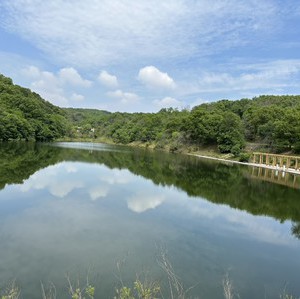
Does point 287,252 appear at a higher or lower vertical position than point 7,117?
lower

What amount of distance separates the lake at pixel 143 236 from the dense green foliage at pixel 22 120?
150ft

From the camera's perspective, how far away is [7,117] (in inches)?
2516

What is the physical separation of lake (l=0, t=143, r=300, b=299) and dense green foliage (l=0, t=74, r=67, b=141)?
4583 centimetres

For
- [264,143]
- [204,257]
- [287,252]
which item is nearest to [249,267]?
[204,257]

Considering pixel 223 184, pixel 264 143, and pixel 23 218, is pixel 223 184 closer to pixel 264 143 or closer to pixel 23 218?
pixel 23 218

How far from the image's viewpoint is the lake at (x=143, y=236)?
8.05 meters

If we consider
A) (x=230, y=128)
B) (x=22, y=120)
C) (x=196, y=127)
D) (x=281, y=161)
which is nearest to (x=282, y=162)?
(x=281, y=161)

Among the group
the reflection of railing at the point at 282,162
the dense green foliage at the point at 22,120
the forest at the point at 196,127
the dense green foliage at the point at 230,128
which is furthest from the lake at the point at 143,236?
the dense green foliage at the point at 22,120

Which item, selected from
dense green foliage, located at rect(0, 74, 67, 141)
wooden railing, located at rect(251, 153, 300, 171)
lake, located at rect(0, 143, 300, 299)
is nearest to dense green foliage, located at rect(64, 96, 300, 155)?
wooden railing, located at rect(251, 153, 300, 171)

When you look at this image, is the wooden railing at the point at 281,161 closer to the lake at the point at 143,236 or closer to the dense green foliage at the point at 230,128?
the dense green foliage at the point at 230,128

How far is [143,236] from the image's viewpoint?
37.7ft

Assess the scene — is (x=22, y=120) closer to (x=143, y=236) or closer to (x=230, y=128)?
A: (x=230, y=128)

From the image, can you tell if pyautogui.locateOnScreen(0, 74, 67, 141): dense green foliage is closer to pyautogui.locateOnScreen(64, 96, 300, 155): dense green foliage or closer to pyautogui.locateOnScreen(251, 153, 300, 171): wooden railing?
pyautogui.locateOnScreen(64, 96, 300, 155): dense green foliage

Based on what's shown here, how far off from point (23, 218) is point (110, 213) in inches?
142
